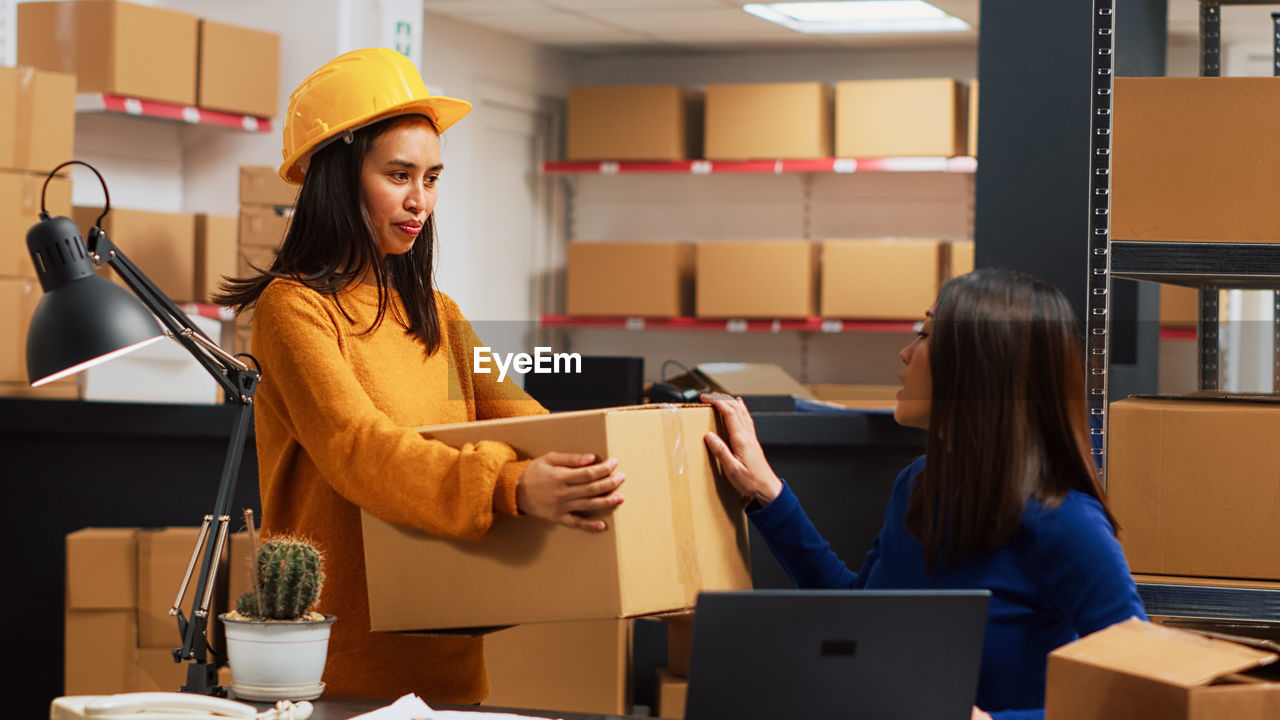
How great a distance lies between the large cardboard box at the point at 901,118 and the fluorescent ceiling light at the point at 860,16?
0.28m

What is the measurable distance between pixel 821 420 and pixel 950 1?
3.01 metres

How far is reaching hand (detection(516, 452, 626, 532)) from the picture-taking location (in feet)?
4.23

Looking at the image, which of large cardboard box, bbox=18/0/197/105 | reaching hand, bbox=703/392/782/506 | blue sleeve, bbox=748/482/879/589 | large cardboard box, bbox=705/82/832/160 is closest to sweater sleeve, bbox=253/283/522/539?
reaching hand, bbox=703/392/782/506

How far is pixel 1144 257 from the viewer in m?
1.86

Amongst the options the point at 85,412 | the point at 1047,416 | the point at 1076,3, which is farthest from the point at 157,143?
the point at 1047,416

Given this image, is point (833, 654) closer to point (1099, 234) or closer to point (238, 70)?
point (1099, 234)

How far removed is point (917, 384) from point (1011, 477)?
0.16m

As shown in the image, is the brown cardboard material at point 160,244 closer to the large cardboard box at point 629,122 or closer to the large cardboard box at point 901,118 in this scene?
the large cardboard box at point 629,122

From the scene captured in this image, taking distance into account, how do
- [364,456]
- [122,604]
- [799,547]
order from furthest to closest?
[122,604]
[799,547]
[364,456]

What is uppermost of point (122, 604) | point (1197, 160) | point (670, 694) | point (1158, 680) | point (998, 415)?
point (1197, 160)

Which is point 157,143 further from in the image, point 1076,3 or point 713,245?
point 1076,3

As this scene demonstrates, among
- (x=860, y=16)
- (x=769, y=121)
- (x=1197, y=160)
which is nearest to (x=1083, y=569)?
(x=1197, y=160)

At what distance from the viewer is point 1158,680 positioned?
1.07 m

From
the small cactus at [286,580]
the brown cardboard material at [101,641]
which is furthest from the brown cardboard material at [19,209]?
the small cactus at [286,580]
